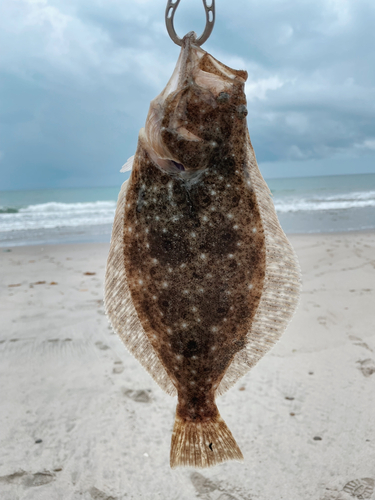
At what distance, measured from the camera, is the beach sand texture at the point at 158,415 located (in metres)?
2.95

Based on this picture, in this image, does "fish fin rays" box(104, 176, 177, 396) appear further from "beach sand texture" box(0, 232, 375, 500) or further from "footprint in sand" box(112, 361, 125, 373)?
"footprint in sand" box(112, 361, 125, 373)

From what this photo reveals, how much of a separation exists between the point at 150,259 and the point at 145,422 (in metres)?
2.53

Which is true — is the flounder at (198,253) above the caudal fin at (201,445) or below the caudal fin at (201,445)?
above

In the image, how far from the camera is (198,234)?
1.52m

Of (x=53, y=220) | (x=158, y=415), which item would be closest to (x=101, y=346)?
(x=158, y=415)

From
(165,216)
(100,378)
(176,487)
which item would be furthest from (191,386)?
(100,378)

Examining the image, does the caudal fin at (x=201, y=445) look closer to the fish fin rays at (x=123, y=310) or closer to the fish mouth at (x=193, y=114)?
the fish fin rays at (x=123, y=310)

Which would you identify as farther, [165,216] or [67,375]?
[67,375]

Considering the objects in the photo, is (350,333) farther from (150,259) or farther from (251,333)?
(150,259)

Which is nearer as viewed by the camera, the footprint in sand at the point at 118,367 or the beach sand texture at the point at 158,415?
the beach sand texture at the point at 158,415

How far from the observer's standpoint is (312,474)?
2986mm

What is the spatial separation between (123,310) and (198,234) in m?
0.55

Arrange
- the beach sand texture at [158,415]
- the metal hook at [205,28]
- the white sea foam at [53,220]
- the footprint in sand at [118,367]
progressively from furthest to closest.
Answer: the white sea foam at [53,220] → the footprint in sand at [118,367] → the beach sand texture at [158,415] → the metal hook at [205,28]

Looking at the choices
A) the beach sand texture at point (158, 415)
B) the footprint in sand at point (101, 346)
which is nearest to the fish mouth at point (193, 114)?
the beach sand texture at point (158, 415)
